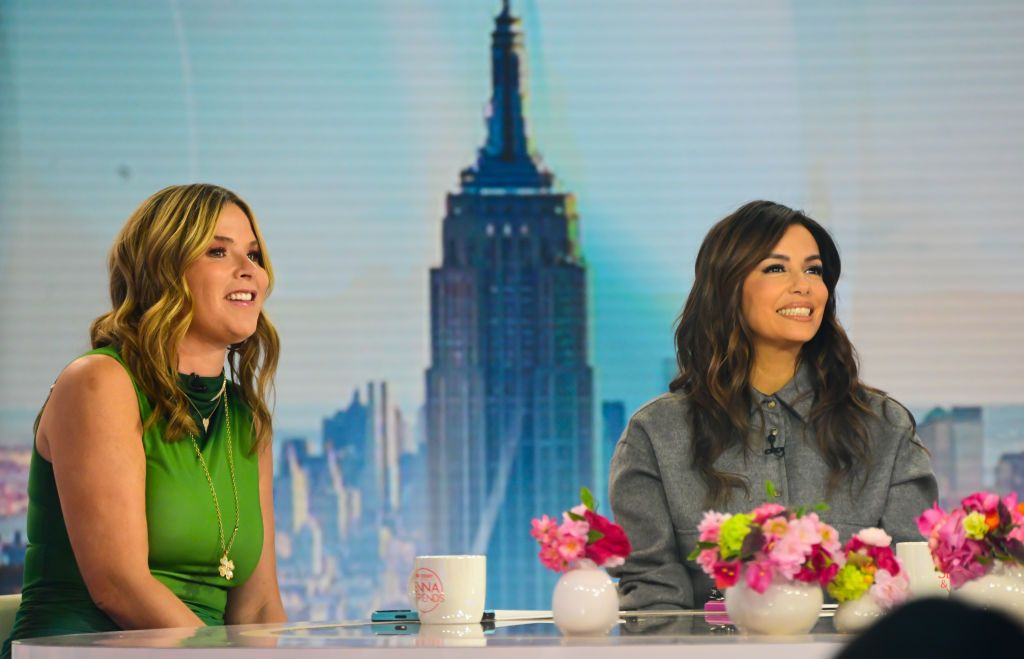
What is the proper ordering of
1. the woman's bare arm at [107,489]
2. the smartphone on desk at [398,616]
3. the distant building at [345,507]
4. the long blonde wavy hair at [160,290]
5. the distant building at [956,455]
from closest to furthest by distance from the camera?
the smartphone on desk at [398,616] → the woman's bare arm at [107,489] → the long blonde wavy hair at [160,290] → the distant building at [956,455] → the distant building at [345,507]

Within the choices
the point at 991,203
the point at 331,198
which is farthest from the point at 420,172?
the point at 991,203

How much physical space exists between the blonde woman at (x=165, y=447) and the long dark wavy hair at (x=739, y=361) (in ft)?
2.80

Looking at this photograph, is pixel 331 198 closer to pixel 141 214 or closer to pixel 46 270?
pixel 46 270

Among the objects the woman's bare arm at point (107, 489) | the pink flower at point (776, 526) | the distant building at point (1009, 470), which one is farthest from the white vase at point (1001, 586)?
the distant building at point (1009, 470)

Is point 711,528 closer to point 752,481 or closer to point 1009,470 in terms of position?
point 752,481

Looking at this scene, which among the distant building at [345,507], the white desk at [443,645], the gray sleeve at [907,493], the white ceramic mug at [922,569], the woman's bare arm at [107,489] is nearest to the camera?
the white desk at [443,645]

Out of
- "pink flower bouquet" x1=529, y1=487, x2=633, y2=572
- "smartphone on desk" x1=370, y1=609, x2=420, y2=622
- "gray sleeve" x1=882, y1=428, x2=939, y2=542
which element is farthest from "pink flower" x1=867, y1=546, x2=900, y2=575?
"gray sleeve" x1=882, y1=428, x2=939, y2=542

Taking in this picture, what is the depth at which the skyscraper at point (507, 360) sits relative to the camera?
5406 mm

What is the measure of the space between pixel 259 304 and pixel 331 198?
300cm

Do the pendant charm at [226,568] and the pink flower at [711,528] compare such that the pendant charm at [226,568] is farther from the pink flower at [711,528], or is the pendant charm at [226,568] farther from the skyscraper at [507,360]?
the skyscraper at [507,360]

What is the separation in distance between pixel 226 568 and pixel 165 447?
0.24 metres

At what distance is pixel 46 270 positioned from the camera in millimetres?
5441

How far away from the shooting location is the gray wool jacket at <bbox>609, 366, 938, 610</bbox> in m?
2.48

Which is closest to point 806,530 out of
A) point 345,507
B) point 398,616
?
point 398,616
